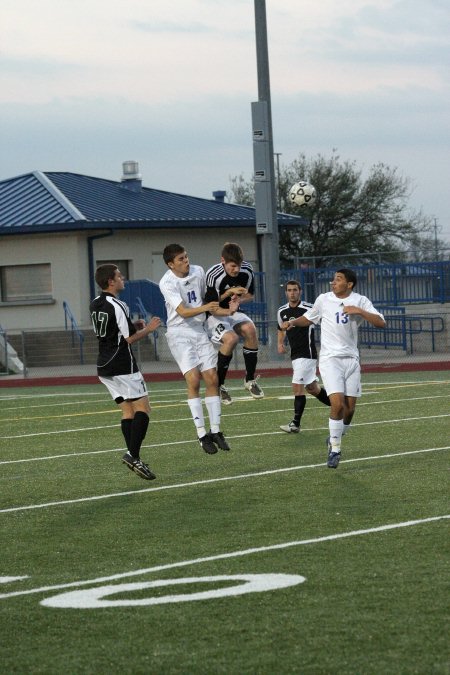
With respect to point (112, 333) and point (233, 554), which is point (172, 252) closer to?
point (112, 333)

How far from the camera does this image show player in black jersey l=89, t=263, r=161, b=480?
36.4ft

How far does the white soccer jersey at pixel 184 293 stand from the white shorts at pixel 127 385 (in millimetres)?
1040

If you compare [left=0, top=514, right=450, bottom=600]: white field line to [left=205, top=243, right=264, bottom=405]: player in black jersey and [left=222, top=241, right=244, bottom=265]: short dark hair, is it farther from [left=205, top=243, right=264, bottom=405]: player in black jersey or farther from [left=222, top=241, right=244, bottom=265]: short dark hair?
[left=222, top=241, right=244, bottom=265]: short dark hair

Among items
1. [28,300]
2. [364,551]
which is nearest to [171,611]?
[364,551]

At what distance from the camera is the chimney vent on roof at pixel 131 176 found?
4697 cm

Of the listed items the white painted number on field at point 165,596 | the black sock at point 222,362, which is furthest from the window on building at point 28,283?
the white painted number on field at point 165,596

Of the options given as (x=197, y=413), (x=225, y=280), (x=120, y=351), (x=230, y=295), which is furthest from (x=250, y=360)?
(x=120, y=351)

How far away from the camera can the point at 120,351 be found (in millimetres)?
11234

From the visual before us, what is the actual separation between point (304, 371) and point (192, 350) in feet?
10.0

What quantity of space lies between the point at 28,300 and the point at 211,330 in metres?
27.3

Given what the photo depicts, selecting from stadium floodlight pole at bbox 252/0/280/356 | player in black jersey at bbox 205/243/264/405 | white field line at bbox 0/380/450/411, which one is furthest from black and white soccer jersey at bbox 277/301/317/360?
stadium floodlight pole at bbox 252/0/280/356

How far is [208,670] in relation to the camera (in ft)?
17.9

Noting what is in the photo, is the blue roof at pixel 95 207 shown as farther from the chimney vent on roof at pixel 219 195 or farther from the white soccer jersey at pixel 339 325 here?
the white soccer jersey at pixel 339 325

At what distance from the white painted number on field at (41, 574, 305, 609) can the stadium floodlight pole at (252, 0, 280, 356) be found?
24103 mm
